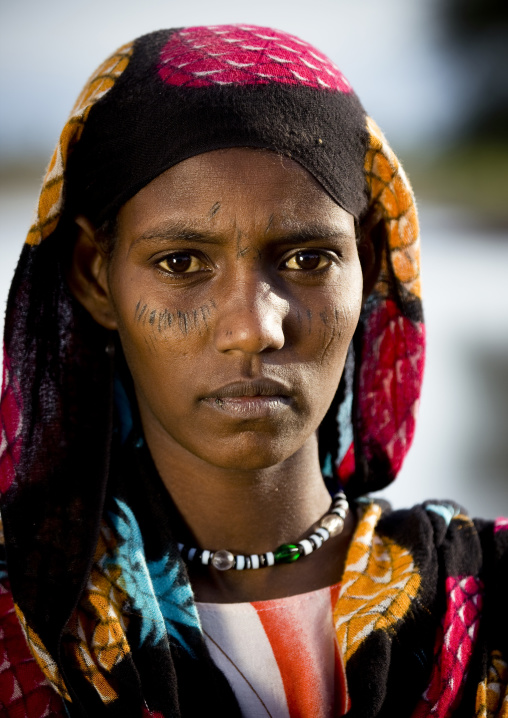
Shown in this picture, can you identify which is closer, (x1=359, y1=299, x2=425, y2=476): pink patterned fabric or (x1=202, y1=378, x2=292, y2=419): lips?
(x1=202, y1=378, x2=292, y2=419): lips

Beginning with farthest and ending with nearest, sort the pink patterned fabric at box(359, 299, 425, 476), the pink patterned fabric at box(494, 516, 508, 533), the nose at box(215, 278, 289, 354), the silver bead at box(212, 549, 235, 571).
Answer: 1. the pink patterned fabric at box(359, 299, 425, 476)
2. the pink patterned fabric at box(494, 516, 508, 533)
3. the silver bead at box(212, 549, 235, 571)
4. the nose at box(215, 278, 289, 354)

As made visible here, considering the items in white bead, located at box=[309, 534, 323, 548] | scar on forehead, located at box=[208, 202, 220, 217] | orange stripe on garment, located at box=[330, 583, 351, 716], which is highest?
scar on forehead, located at box=[208, 202, 220, 217]

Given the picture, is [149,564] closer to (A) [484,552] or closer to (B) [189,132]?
(A) [484,552]

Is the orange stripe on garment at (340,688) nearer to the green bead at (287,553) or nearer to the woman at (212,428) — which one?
the woman at (212,428)

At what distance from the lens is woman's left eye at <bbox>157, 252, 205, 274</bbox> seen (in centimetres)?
186

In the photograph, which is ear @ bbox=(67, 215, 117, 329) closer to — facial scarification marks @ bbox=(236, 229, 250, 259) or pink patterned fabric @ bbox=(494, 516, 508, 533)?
facial scarification marks @ bbox=(236, 229, 250, 259)

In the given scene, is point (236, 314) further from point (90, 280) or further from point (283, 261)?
point (90, 280)

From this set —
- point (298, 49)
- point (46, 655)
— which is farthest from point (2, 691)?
point (298, 49)

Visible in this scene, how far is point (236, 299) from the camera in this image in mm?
1801

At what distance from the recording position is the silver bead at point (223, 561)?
2.00 m

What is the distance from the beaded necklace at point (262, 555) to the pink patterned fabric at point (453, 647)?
0.30m

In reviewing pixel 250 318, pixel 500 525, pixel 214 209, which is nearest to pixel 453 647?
pixel 500 525

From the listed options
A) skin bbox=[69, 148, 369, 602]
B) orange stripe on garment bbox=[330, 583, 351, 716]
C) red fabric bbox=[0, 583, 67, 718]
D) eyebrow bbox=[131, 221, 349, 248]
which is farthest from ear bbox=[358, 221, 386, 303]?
red fabric bbox=[0, 583, 67, 718]

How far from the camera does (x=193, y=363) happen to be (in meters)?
1.85
